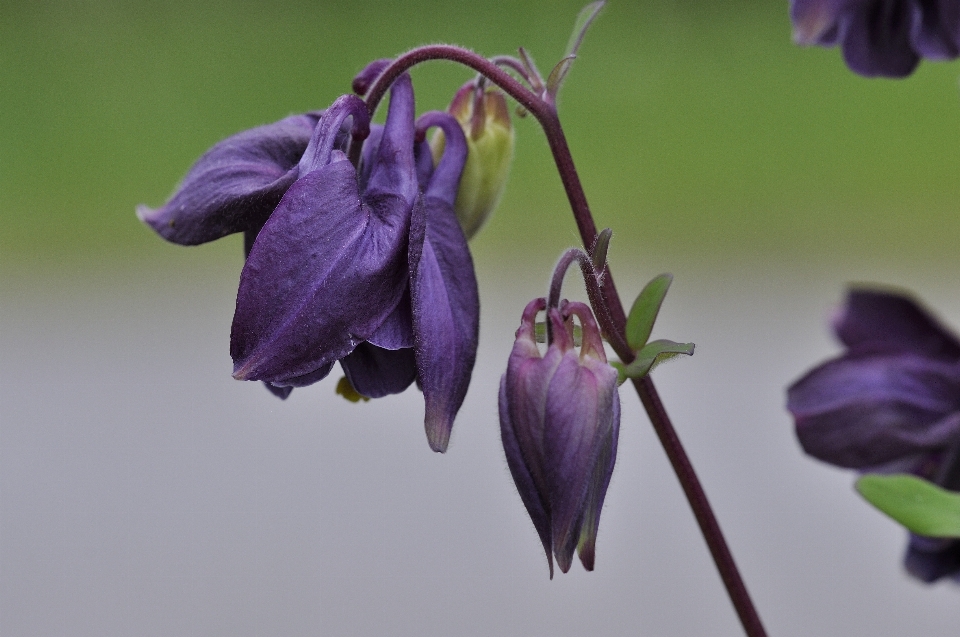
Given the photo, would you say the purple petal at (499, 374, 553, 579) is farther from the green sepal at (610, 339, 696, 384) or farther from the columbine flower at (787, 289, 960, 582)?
the columbine flower at (787, 289, 960, 582)

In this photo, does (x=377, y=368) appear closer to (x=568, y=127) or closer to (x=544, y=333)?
(x=544, y=333)

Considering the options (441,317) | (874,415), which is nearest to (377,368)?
(441,317)

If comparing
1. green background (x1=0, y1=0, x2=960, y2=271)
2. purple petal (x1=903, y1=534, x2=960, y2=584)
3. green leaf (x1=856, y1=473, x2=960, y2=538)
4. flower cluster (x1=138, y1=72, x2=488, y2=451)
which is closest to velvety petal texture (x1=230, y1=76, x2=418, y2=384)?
flower cluster (x1=138, y1=72, x2=488, y2=451)

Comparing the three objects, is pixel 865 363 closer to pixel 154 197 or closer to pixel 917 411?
pixel 917 411

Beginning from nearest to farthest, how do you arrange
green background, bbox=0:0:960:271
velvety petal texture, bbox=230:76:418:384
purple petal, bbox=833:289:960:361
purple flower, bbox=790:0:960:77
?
velvety petal texture, bbox=230:76:418:384
purple flower, bbox=790:0:960:77
purple petal, bbox=833:289:960:361
green background, bbox=0:0:960:271

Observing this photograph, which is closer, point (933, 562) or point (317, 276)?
point (317, 276)

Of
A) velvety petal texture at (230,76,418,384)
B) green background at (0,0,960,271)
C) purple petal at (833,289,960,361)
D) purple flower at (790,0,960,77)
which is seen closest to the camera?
velvety petal texture at (230,76,418,384)

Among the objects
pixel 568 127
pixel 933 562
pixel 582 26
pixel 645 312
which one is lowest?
pixel 933 562
